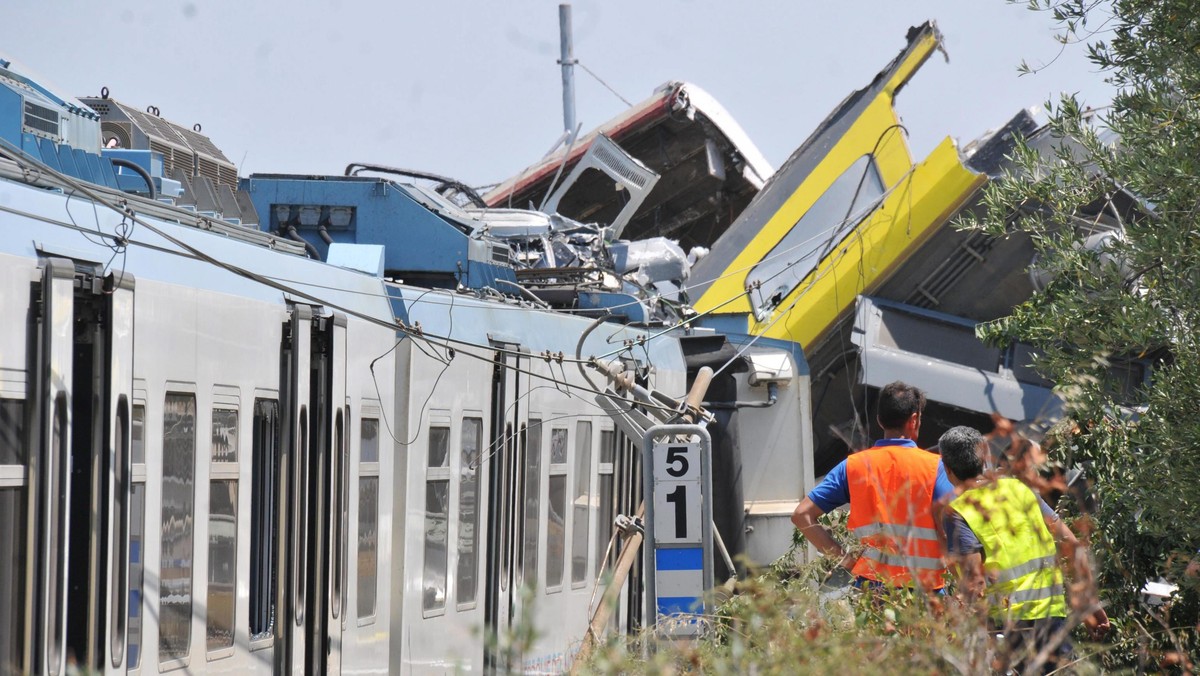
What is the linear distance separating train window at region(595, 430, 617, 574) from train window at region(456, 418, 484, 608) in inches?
88.7

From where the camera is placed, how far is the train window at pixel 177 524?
5434mm

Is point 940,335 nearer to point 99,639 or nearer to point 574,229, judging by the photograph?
point 574,229

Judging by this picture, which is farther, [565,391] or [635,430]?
[565,391]

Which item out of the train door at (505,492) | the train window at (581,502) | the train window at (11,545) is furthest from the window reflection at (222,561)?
the train window at (581,502)

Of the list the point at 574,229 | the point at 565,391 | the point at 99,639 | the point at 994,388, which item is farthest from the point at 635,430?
the point at 994,388

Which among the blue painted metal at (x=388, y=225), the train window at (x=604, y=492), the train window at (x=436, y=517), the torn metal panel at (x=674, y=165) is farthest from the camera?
the torn metal panel at (x=674, y=165)

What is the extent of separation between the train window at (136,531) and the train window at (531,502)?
4034mm

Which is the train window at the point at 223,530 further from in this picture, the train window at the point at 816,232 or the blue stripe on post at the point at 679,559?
the train window at the point at 816,232

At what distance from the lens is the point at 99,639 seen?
4797mm

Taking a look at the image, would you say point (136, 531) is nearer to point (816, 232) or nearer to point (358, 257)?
point (358, 257)

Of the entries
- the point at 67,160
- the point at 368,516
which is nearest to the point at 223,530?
the point at 368,516

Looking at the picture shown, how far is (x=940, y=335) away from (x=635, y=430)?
7.80 meters

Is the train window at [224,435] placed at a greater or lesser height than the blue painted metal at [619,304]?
lesser

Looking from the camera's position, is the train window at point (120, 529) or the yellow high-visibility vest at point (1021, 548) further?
the yellow high-visibility vest at point (1021, 548)
